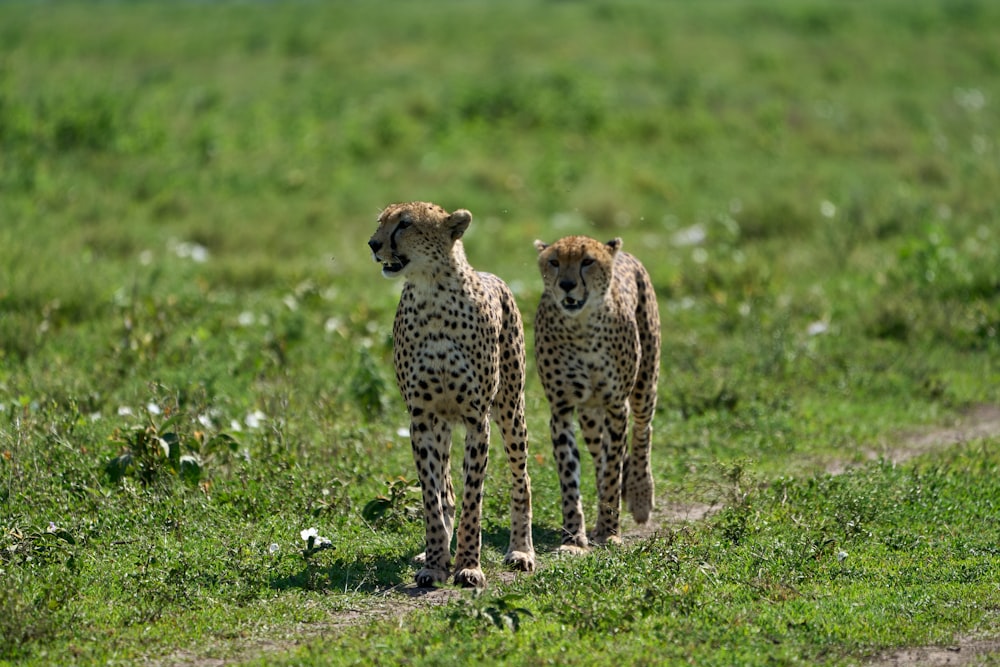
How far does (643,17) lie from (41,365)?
20.9m

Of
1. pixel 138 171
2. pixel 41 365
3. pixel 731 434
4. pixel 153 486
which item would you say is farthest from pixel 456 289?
pixel 138 171

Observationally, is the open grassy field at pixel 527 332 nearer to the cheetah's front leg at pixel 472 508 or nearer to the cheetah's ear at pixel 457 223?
the cheetah's front leg at pixel 472 508

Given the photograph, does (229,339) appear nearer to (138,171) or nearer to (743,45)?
(138,171)

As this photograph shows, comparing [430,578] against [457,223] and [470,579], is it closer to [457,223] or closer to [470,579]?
[470,579]

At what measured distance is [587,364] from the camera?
7340 millimetres

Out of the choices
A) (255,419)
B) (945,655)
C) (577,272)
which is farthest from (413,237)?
(945,655)

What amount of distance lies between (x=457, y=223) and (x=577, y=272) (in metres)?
0.88

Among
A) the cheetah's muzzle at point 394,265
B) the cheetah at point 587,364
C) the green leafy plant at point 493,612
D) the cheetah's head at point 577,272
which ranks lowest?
the green leafy plant at point 493,612

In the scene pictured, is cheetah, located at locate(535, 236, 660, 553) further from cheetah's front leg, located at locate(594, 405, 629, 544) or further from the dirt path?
the dirt path

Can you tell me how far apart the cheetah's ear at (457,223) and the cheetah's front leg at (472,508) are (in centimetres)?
83

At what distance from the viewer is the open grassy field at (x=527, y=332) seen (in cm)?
595

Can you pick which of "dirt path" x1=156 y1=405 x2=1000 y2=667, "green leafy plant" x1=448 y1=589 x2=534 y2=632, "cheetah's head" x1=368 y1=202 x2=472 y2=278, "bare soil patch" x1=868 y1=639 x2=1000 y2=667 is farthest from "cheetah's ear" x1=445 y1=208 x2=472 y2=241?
"bare soil patch" x1=868 y1=639 x2=1000 y2=667

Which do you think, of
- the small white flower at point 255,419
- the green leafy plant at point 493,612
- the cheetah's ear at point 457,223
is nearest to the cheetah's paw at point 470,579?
the green leafy plant at point 493,612

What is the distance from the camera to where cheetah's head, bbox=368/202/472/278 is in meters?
6.51
